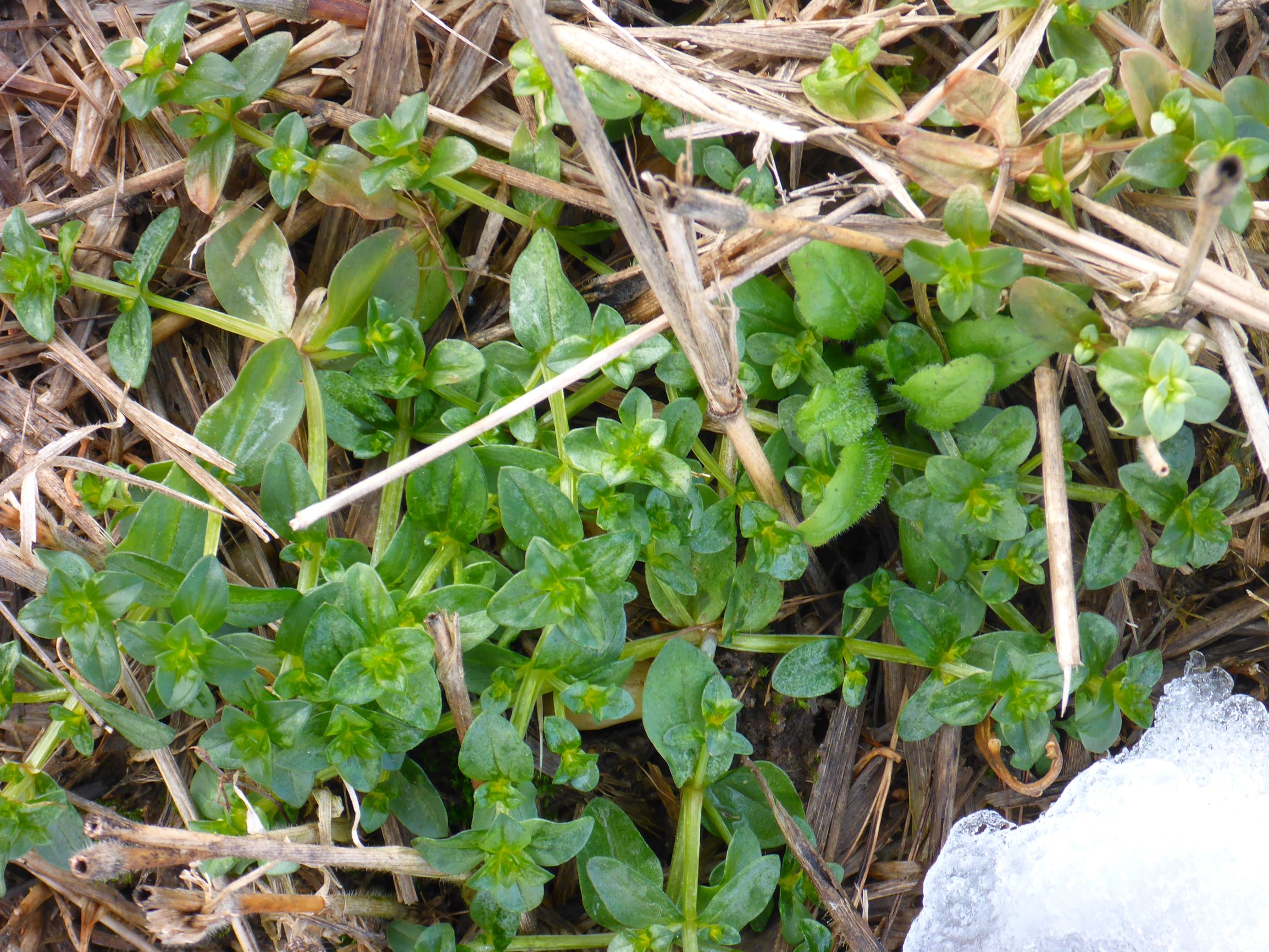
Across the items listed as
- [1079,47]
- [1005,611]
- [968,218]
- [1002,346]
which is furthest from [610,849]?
[1079,47]

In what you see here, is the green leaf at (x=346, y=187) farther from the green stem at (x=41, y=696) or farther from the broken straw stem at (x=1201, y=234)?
the broken straw stem at (x=1201, y=234)

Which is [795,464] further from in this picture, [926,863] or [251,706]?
[251,706]

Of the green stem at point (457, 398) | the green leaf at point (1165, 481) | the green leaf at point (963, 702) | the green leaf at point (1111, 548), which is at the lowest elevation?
the green leaf at point (963, 702)

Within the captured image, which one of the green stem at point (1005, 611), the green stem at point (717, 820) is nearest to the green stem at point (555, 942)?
the green stem at point (717, 820)

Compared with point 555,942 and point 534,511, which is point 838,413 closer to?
point 534,511

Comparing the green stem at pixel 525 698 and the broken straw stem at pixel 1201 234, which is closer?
the broken straw stem at pixel 1201 234

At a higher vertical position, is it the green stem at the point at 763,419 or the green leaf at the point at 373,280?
the green leaf at the point at 373,280

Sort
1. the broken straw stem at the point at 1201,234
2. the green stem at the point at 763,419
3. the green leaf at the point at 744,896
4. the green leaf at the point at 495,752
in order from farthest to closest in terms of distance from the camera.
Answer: the green stem at the point at 763,419 < the green leaf at the point at 744,896 < the green leaf at the point at 495,752 < the broken straw stem at the point at 1201,234
